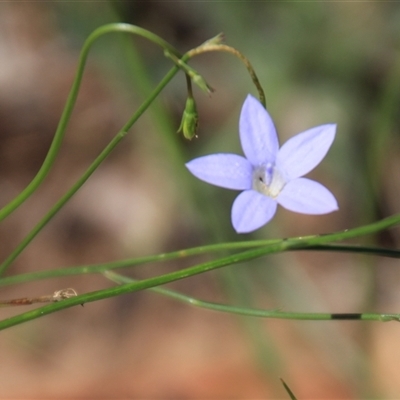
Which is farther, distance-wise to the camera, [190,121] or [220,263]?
[190,121]

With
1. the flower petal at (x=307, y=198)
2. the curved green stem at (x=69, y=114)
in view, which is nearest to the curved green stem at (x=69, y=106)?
the curved green stem at (x=69, y=114)

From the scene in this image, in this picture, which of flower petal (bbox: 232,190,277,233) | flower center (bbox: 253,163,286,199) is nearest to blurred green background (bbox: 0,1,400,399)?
flower center (bbox: 253,163,286,199)

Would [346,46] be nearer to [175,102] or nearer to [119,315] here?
[175,102]

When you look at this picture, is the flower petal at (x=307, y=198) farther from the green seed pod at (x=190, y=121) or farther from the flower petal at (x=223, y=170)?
the green seed pod at (x=190, y=121)

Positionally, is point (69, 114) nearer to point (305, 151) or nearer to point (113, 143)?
point (113, 143)

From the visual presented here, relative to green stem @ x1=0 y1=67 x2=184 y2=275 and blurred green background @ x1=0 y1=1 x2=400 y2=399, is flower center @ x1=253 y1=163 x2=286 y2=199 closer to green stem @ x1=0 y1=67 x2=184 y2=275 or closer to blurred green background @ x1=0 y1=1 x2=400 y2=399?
green stem @ x1=0 y1=67 x2=184 y2=275

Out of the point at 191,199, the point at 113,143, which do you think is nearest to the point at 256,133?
the point at 113,143
